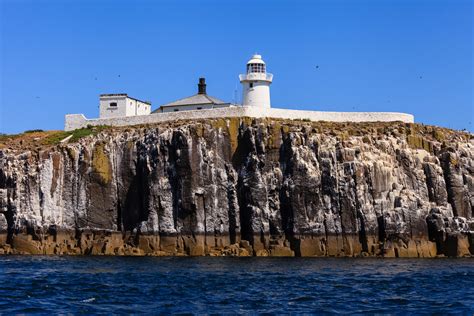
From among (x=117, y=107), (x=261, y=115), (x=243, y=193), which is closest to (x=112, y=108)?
(x=117, y=107)

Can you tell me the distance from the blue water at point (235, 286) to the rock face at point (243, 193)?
8.00 metres

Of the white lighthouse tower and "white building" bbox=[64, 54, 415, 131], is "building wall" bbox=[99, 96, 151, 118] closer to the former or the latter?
"white building" bbox=[64, 54, 415, 131]

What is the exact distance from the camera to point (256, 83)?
94.1 meters

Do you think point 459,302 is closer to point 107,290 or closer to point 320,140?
point 107,290

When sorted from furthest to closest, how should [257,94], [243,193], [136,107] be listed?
[136,107] → [257,94] → [243,193]

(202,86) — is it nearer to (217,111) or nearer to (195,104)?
(195,104)

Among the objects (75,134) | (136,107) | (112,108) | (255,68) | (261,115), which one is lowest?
(75,134)

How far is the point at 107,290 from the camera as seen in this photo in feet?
159

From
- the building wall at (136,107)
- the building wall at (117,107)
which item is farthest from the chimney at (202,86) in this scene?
the building wall at (117,107)

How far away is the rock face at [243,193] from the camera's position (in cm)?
7819

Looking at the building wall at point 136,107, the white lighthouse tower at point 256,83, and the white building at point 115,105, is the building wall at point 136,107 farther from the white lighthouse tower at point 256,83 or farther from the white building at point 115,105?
the white lighthouse tower at point 256,83

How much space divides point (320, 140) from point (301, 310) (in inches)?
1631

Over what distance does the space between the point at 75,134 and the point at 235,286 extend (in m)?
45.3

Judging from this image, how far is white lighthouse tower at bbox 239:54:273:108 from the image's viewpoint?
307 ft
